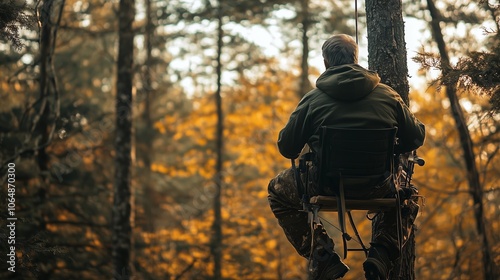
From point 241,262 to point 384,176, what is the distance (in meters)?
14.9

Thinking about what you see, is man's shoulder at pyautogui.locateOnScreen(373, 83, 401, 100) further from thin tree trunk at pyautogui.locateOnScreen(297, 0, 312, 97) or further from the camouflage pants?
thin tree trunk at pyautogui.locateOnScreen(297, 0, 312, 97)

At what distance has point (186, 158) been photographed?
2339 centimetres

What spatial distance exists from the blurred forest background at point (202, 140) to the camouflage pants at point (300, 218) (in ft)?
18.8

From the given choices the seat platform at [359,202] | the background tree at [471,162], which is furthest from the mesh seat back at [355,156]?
the background tree at [471,162]

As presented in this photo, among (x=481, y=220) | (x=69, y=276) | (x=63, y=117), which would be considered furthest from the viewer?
(x=69, y=276)

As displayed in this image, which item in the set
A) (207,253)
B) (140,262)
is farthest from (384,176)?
(207,253)

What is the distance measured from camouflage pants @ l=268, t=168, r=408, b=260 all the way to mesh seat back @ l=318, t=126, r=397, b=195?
0.15 meters

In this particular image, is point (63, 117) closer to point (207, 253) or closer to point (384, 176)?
point (207, 253)

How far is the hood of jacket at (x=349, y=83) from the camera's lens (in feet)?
20.3

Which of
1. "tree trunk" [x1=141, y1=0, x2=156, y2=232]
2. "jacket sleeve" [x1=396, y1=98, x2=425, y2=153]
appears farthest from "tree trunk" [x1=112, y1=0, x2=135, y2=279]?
"jacket sleeve" [x1=396, y1=98, x2=425, y2=153]

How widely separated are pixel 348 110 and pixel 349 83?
223mm

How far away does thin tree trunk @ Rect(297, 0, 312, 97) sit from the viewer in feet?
64.3

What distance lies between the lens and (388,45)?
729 cm

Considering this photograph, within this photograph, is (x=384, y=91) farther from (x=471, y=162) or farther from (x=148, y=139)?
(x=148, y=139)
